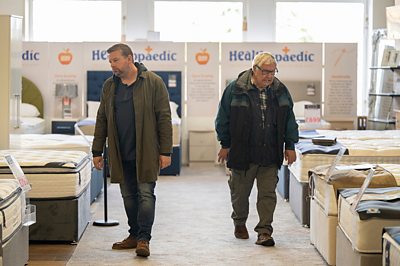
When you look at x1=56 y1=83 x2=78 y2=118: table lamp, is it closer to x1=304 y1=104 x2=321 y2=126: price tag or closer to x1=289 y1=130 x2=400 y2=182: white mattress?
x1=304 y1=104 x2=321 y2=126: price tag

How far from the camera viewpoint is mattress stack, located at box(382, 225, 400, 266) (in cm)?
345

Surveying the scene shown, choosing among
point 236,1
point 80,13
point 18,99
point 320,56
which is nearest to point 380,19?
point 320,56

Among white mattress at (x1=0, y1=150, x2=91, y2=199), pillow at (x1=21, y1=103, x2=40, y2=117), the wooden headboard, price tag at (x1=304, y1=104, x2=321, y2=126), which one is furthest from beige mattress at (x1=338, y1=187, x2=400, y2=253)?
the wooden headboard

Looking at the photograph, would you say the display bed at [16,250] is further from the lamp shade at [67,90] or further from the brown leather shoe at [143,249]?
the lamp shade at [67,90]

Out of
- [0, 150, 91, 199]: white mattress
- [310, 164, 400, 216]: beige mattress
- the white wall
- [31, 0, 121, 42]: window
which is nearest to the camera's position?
[310, 164, 400, 216]: beige mattress

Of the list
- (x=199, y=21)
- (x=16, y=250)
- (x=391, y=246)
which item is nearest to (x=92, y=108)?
(x=199, y=21)

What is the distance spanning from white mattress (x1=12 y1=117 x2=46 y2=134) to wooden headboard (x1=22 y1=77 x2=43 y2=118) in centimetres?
25

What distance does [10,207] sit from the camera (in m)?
4.37

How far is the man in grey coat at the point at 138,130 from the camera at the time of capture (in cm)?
536

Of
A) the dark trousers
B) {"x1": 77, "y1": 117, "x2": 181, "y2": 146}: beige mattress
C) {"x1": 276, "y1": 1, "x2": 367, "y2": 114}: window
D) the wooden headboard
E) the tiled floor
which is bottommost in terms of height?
the tiled floor

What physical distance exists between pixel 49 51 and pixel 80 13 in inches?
48.0

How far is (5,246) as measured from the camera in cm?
428

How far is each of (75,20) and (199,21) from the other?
195 cm

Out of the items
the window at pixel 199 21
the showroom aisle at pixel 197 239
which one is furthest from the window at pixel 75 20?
the showroom aisle at pixel 197 239
